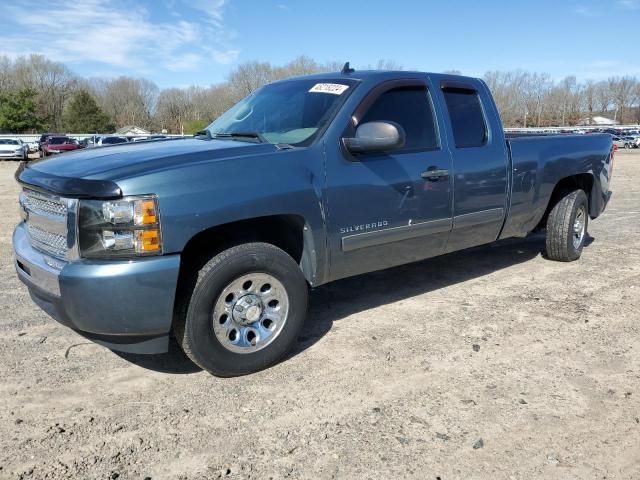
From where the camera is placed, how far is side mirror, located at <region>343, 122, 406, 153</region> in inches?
145

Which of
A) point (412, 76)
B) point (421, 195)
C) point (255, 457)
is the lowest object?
point (255, 457)

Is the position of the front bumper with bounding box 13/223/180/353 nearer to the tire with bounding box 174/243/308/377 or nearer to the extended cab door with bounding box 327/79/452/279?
the tire with bounding box 174/243/308/377

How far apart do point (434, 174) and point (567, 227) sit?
8.30 ft

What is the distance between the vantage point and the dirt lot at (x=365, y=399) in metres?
2.61

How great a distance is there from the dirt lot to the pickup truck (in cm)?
37

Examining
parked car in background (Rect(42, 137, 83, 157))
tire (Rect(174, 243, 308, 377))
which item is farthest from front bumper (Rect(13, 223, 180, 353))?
parked car in background (Rect(42, 137, 83, 157))

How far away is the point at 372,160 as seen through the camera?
3.88m

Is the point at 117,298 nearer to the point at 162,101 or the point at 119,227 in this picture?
the point at 119,227

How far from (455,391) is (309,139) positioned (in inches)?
73.8

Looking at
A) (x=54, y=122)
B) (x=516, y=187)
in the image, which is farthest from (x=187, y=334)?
(x=54, y=122)

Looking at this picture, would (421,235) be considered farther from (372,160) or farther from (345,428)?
(345,428)

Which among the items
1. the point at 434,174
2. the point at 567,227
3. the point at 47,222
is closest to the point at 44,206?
the point at 47,222

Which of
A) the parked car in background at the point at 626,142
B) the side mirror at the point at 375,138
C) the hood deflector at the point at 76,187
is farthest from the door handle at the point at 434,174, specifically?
the parked car in background at the point at 626,142

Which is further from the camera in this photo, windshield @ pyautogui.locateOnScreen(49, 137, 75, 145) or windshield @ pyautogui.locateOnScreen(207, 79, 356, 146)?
windshield @ pyautogui.locateOnScreen(49, 137, 75, 145)
